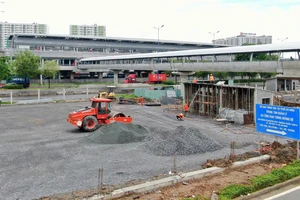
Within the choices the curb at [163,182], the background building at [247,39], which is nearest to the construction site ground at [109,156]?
the curb at [163,182]

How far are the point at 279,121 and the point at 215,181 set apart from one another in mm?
4296

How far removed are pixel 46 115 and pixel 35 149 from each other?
1375 centimetres

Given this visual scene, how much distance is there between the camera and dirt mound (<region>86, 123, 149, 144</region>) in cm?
1922

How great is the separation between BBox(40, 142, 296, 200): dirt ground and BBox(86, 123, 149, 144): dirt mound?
251 inches

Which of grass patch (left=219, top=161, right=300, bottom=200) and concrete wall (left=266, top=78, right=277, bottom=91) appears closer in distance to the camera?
grass patch (left=219, top=161, right=300, bottom=200)

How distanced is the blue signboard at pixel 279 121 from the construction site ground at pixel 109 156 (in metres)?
1.55

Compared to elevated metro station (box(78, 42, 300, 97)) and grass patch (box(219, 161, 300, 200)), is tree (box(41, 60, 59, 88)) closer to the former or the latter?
elevated metro station (box(78, 42, 300, 97))

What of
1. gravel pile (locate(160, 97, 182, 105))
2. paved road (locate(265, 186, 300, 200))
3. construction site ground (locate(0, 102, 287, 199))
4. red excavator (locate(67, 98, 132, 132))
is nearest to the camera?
paved road (locate(265, 186, 300, 200))

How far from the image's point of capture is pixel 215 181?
1192 centimetres

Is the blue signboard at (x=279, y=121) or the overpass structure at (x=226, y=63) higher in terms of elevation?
the overpass structure at (x=226, y=63)

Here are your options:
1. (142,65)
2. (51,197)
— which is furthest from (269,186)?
(142,65)

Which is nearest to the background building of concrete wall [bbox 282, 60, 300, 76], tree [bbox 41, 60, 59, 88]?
tree [bbox 41, 60, 59, 88]

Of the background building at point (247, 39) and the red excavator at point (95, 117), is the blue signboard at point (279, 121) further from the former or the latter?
the background building at point (247, 39)

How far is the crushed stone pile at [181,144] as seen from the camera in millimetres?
16578
